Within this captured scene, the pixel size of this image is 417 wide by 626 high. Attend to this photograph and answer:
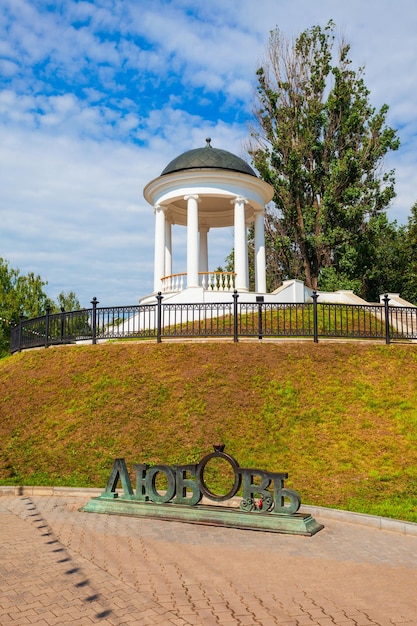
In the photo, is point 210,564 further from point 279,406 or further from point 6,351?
point 6,351

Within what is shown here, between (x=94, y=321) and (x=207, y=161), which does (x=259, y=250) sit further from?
(x=94, y=321)

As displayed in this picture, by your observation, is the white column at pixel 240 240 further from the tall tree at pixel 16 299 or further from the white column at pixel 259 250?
the tall tree at pixel 16 299

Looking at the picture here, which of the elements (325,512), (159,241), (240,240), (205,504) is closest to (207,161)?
(240,240)

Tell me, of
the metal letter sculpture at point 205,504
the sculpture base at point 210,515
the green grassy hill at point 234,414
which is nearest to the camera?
the sculpture base at point 210,515

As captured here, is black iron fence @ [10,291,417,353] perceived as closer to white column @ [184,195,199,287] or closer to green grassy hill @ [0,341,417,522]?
green grassy hill @ [0,341,417,522]

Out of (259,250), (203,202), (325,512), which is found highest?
(203,202)

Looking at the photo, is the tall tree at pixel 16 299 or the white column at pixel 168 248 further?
the tall tree at pixel 16 299

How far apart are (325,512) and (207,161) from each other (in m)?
18.8

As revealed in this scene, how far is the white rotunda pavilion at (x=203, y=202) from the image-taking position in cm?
2342

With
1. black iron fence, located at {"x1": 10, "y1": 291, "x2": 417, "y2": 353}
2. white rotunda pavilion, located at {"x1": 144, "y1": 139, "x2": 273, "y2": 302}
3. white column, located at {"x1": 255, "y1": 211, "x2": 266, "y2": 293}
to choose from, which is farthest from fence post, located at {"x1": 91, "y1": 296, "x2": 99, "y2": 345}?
white column, located at {"x1": 255, "y1": 211, "x2": 266, "y2": 293}

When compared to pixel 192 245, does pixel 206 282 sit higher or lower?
lower

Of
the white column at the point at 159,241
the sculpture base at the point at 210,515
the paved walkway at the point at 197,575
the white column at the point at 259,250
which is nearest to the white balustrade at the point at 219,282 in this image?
the white column at the point at 259,250

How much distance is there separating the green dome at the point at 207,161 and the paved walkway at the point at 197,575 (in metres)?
18.6

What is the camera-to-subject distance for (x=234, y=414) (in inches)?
469
